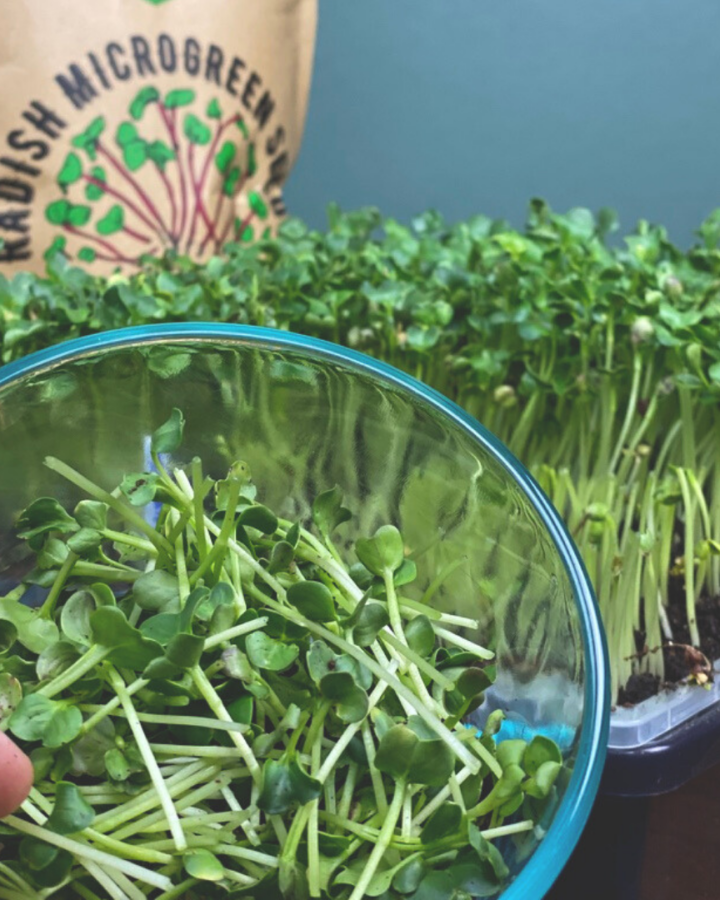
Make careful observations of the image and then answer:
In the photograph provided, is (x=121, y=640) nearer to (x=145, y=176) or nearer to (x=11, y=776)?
(x=11, y=776)

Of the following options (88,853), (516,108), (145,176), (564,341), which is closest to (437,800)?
(88,853)

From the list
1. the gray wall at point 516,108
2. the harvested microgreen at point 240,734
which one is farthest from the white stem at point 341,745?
the gray wall at point 516,108

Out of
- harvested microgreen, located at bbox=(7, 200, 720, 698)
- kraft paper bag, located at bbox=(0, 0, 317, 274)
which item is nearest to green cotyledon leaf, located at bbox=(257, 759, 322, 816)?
harvested microgreen, located at bbox=(7, 200, 720, 698)

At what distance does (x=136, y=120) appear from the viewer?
3.43ft

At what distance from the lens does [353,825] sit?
1.35ft

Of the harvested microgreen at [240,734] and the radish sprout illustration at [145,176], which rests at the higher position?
the radish sprout illustration at [145,176]

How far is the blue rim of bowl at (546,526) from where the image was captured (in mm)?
387

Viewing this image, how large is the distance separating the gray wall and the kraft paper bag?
383 millimetres

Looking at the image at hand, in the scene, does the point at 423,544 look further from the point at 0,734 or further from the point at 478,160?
the point at 478,160

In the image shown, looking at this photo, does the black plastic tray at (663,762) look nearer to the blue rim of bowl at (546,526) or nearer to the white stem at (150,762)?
the blue rim of bowl at (546,526)

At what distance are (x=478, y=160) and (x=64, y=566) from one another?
1.25 metres

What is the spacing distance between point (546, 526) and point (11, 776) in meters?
0.27

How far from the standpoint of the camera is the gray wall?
1.43 metres

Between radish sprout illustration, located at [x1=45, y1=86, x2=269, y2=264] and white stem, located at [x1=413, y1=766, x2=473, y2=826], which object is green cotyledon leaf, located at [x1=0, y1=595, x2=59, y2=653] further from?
radish sprout illustration, located at [x1=45, y1=86, x2=269, y2=264]
